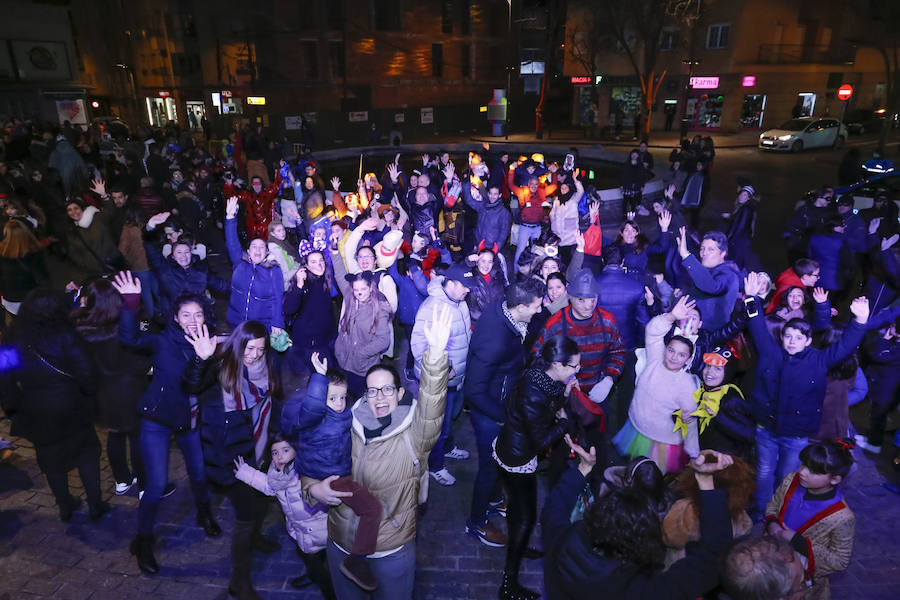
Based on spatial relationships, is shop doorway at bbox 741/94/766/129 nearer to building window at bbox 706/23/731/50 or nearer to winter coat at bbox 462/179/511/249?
building window at bbox 706/23/731/50

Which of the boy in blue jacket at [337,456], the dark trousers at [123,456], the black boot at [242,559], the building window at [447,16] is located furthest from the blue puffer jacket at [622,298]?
the building window at [447,16]

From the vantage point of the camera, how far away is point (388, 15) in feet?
120

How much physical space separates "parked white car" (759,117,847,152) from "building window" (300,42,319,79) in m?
26.8

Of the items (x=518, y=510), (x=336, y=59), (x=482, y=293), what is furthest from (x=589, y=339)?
(x=336, y=59)

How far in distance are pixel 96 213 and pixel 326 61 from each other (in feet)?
102

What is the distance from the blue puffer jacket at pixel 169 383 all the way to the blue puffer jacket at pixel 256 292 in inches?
66.6

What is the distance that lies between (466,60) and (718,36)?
56.1 ft

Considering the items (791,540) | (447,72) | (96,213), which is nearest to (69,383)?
(96,213)

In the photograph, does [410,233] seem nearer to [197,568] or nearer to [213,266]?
[213,266]

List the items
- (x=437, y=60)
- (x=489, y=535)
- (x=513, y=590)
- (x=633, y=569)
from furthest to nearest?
(x=437, y=60) < (x=489, y=535) < (x=513, y=590) < (x=633, y=569)

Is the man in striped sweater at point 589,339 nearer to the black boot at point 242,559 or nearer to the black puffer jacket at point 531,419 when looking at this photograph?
the black puffer jacket at point 531,419

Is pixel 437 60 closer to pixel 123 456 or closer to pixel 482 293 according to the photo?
pixel 482 293

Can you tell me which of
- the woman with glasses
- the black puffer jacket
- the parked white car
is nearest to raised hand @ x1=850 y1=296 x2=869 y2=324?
the woman with glasses

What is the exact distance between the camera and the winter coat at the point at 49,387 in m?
3.97
